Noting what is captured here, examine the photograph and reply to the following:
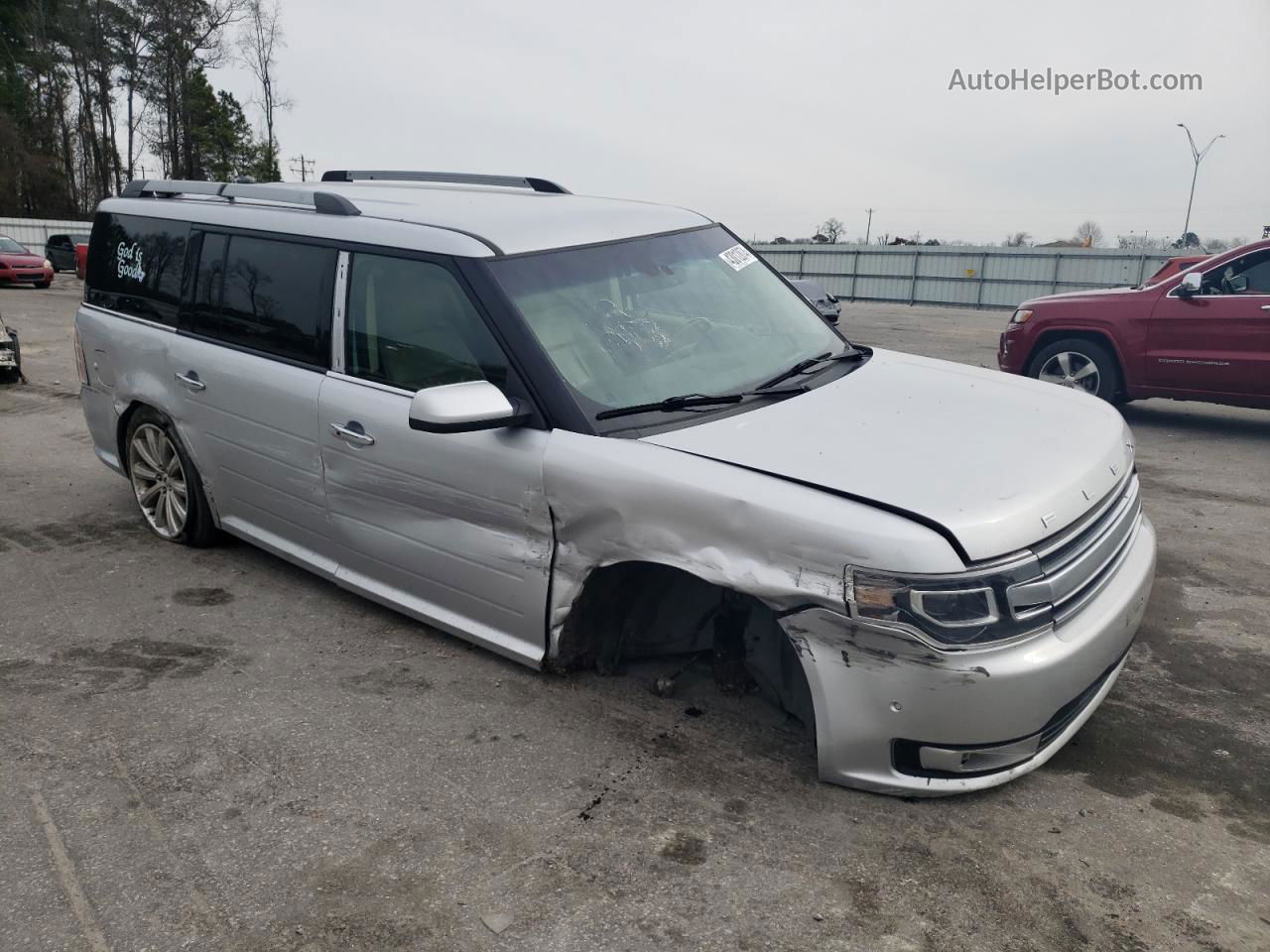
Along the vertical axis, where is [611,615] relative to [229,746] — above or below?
above

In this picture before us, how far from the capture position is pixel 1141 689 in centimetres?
369

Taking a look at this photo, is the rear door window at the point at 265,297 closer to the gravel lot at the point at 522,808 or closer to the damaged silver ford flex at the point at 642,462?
the damaged silver ford flex at the point at 642,462

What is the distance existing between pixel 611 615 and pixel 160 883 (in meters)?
1.56

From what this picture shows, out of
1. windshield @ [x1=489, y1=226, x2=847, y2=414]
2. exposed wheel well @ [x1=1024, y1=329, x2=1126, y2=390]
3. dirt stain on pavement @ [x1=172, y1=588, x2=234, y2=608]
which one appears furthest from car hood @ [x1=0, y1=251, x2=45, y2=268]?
windshield @ [x1=489, y1=226, x2=847, y2=414]

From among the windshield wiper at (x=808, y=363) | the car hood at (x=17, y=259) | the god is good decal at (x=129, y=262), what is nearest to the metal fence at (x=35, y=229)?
the car hood at (x=17, y=259)

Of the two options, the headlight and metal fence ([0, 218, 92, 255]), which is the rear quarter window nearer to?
the headlight

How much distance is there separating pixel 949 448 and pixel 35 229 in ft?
143

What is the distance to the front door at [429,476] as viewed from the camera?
338 centimetres

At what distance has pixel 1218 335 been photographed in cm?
838

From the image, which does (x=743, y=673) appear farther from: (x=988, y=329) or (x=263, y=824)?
(x=988, y=329)

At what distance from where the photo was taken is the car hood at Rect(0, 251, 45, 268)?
931 inches

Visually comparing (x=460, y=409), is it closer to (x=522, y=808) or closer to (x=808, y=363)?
(x=522, y=808)

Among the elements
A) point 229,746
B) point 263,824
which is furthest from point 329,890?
point 229,746

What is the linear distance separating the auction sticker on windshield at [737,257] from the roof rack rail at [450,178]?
1116 mm
